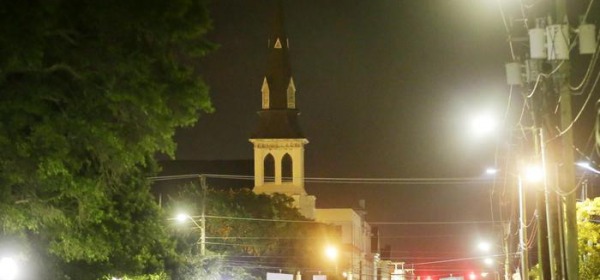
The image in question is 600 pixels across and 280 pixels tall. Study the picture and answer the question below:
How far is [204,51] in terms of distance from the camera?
18078mm

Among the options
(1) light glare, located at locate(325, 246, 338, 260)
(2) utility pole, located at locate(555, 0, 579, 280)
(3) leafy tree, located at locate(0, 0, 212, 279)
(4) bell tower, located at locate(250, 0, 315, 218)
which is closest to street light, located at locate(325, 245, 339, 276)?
(1) light glare, located at locate(325, 246, 338, 260)

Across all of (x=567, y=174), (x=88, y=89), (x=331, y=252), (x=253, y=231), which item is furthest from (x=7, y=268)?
(x=331, y=252)

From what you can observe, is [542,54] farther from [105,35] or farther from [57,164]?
[57,164]

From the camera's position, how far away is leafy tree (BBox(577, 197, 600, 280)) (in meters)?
28.1

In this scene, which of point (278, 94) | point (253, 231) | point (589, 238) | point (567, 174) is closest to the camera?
point (567, 174)

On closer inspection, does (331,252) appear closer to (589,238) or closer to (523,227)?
(523,227)

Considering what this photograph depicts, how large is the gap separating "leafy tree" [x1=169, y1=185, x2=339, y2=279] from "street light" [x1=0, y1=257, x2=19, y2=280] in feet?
113

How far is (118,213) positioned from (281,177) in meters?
80.1

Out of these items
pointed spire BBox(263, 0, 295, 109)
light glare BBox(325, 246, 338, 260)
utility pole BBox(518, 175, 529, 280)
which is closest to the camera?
utility pole BBox(518, 175, 529, 280)

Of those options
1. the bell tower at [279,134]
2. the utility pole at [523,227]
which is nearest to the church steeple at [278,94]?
the bell tower at [279,134]

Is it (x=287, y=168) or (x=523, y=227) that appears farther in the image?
(x=287, y=168)

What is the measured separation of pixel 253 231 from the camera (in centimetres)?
6719

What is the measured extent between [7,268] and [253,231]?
1698 inches

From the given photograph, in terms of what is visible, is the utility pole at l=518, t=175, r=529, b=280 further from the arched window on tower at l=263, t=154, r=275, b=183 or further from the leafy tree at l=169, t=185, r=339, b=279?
the arched window on tower at l=263, t=154, r=275, b=183
